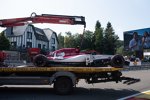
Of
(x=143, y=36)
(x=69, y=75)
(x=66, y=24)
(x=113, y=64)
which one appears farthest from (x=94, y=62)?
(x=143, y=36)

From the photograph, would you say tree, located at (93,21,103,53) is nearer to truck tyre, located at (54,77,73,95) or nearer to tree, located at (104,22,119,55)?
tree, located at (104,22,119,55)

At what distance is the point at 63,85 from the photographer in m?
12.6

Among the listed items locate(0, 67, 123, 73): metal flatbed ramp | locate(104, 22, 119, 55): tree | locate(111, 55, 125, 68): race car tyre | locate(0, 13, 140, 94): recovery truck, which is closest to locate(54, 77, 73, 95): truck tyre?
locate(0, 13, 140, 94): recovery truck

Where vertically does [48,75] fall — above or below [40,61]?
below

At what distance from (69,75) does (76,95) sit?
3.01ft

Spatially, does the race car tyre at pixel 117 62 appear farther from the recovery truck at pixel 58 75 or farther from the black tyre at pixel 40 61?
the black tyre at pixel 40 61

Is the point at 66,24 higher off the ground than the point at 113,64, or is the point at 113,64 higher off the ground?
the point at 66,24

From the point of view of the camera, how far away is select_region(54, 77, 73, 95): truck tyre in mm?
12617

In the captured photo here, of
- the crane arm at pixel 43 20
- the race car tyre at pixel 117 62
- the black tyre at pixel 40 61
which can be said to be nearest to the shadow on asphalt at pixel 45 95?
the black tyre at pixel 40 61

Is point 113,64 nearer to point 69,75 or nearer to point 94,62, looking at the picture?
point 94,62

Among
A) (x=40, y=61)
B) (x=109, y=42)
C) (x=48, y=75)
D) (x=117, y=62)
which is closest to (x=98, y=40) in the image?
(x=109, y=42)

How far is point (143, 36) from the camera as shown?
2329 inches

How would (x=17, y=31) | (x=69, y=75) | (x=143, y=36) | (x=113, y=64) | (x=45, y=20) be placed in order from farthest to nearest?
(x=17, y=31) → (x=143, y=36) → (x=45, y=20) → (x=113, y=64) → (x=69, y=75)

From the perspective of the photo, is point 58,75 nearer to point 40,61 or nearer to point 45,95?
point 45,95
